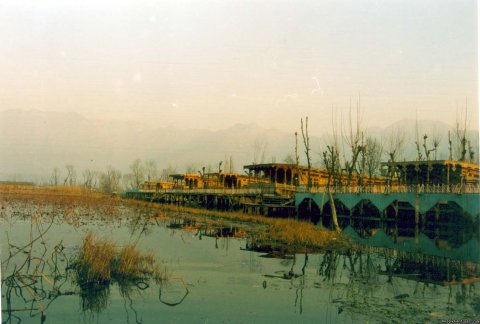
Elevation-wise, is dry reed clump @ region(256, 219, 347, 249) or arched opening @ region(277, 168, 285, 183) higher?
arched opening @ region(277, 168, 285, 183)

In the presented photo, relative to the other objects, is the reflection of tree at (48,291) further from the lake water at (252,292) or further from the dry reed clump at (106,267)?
the dry reed clump at (106,267)

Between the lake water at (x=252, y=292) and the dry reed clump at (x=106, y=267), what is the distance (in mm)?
403

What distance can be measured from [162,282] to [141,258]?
1761 mm

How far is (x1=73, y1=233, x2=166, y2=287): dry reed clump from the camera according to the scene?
40.9 feet

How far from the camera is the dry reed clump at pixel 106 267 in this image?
12453 mm

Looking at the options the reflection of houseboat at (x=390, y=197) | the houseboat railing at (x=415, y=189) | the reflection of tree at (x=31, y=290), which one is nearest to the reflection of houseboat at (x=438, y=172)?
the reflection of houseboat at (x=390, y=197)

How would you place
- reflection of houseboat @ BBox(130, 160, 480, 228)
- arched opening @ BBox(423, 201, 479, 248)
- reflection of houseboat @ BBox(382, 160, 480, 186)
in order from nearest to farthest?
arched opening @ BBox(423, 201, 479, 248)
reflection of houseboat @ BBox(130, 160, 480, 228)
reflection of houseboat @ BBox(382, 160, 480, 186)

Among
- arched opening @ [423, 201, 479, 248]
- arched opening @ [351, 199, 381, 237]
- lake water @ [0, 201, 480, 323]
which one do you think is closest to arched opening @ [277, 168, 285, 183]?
arched opening @ [351, 199, 381, 237]

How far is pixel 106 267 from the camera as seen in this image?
12.7 metres

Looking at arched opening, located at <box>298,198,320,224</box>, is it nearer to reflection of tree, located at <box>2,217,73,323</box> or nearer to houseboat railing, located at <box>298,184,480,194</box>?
houseboat railing, located at <box>298,184,480,194</box>

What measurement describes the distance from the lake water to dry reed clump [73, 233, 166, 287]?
15.9 inches

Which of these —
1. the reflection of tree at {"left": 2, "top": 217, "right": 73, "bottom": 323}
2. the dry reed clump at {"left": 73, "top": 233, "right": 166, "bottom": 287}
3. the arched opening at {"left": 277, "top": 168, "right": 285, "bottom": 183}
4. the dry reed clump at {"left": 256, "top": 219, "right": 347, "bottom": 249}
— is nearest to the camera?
the reflection of tree at {"left": 2, "top": 217, "right": 73, "bottom": 323}

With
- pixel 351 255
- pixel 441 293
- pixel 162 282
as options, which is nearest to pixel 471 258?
pixel 351 255

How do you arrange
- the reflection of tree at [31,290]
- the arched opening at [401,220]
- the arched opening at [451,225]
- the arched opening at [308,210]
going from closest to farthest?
the reflection of tree at [31,290] < the arched opening at [451,225] < the arched opening at [401,220] < the arched opening at [308,210]
